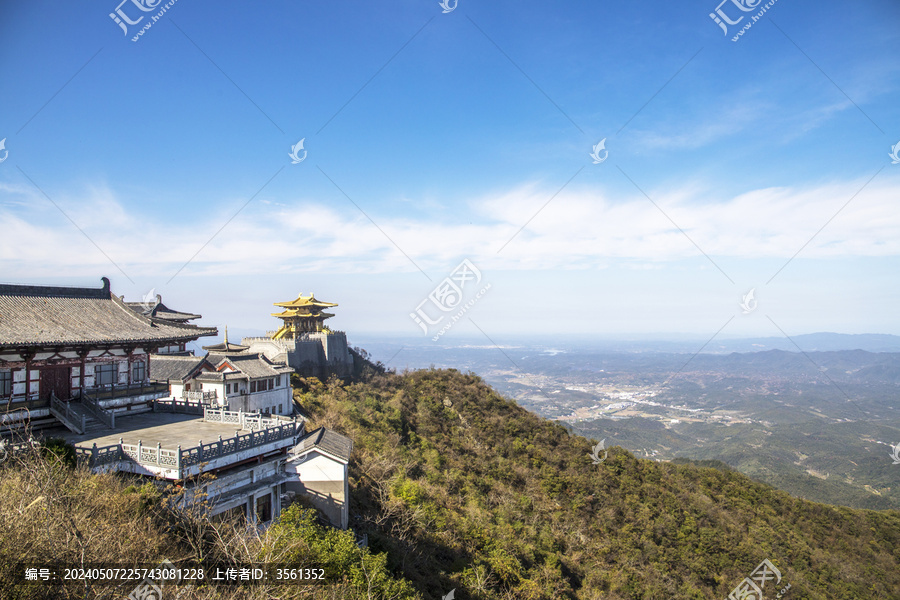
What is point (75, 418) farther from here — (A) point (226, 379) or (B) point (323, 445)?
(A) point (226, 379)

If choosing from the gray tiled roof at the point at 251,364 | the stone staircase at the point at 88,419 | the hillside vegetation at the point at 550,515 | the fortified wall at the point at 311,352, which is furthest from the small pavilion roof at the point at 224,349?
the stone staircase at the point at 88,419

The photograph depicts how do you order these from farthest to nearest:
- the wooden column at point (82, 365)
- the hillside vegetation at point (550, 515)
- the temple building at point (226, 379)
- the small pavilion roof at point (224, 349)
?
1. the small pavilion roof at point (224, 349)
2. the temple building at point (226, 379)
3. the hillside vegetation at point (550, 515)
4. the wooden column at point (82, 365)

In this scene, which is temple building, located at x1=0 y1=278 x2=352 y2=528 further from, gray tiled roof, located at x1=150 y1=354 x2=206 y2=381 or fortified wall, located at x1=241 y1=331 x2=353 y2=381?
fortified wall, located at x1=241 y1=331 x2=353 y2=381

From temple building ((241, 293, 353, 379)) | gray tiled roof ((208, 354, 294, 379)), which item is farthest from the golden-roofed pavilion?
gray tiled roof ((208, 354, 294, 379))

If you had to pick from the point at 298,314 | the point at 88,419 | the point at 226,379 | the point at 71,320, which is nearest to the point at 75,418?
the point at 88,419

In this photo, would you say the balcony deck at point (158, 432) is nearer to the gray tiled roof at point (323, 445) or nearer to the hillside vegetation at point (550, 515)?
the gray tiled roof at point (323, 445)

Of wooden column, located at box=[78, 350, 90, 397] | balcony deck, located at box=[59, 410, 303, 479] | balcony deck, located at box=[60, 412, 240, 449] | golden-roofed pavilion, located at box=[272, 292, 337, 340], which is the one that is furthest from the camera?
golden-roofed pavilion, located at box=[272, 292, 337, 340]
